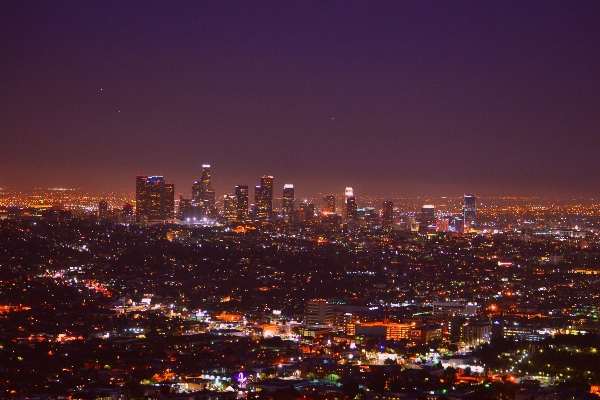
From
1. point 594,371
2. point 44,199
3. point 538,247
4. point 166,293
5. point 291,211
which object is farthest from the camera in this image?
point 291,211

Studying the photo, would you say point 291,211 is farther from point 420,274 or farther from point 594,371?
point 594,371

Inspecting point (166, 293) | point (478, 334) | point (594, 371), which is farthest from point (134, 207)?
point (594, 371)

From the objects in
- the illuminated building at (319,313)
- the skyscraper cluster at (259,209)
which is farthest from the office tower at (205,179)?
the illuminated building at (319,313)

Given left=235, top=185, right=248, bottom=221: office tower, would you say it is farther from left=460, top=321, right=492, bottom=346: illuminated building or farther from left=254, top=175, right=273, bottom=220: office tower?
left=460, top=321, right=492, bottom=346: illuminated building

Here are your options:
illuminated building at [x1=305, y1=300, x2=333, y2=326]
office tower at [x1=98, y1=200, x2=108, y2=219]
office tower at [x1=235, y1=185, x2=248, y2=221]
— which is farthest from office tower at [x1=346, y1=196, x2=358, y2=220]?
illuminated building at [x1=305, y1=300, x2=333, y2=326]

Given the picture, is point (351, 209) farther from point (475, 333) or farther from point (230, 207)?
point (475, 333)
